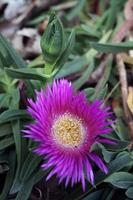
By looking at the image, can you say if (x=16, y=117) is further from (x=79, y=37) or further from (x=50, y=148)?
(x=79, y=37)

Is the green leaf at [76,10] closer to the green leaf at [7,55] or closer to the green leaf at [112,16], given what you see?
the green leaf at [112,16]

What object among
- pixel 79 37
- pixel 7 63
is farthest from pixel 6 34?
pixel 7 63

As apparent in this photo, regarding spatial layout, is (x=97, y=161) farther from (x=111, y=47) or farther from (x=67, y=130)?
(x=111, y=47)

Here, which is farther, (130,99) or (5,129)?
(130,99)

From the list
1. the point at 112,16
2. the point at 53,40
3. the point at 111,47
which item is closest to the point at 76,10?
the point at 112,16

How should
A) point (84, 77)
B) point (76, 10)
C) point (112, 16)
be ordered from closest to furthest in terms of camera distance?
1. point (84, 77)
2. point (112, 16)
3. point (76, 10)

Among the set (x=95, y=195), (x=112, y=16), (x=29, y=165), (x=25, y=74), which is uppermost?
(x=112, y=16)

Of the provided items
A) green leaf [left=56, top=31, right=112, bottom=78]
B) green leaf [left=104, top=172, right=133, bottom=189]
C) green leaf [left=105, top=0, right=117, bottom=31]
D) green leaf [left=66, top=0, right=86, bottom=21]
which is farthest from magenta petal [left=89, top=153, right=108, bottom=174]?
green leaf [left=66, top=0, right=86, bottom=21]
